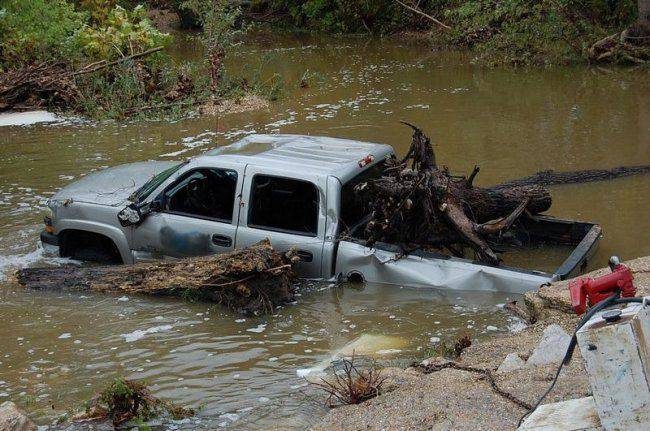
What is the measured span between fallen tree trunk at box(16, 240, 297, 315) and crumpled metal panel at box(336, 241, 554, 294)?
0.60 metres

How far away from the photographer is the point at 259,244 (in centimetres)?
833

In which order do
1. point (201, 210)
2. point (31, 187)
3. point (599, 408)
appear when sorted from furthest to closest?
point (31, 187)
point (201, 210)
point (599, 408)

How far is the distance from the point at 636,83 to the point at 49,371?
48.9 feet

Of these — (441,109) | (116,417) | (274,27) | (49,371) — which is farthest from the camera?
(274,27)

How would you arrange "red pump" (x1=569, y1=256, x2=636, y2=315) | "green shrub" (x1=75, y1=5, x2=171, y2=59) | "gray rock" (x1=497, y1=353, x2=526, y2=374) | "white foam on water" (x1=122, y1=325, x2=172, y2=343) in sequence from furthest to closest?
"green shrub" (x1=75, y1=5, x2=171, y2=59) → "white foam on water" (x1=122, y1=325, x2=172, y2=343) → "gray rock" (x1=497, y1=353, x2=526, y2=374) → "red pump" (x1=569, y1=256, x2=636, y2=315)

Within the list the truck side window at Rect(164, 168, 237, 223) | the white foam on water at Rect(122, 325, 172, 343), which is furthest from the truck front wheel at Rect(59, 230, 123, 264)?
the white foam on water at Rect(122, 325, 172, 343)

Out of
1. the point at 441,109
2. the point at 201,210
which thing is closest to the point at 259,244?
the point at 201,210

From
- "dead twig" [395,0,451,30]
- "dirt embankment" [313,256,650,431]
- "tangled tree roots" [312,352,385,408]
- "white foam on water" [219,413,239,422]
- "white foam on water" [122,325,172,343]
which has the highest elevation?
"dead twig" [395,0,451,30]

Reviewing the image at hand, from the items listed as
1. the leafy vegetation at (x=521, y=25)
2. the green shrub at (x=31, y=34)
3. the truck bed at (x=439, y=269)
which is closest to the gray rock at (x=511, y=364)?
the truck bed at (x=439, y=269)

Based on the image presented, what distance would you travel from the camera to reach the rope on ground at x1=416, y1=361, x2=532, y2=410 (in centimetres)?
556

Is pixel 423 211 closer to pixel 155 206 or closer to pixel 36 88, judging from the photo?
pixel 155 206

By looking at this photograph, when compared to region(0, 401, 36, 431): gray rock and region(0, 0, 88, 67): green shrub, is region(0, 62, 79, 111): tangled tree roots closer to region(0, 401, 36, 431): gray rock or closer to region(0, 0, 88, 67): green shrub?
region(0, 0, 88, 67): green shrub

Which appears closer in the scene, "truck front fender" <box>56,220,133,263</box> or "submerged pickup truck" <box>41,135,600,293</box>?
"submerged pickup truck" <box>41,135,600,293</box>

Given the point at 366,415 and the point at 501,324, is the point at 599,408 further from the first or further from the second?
the point at 501,324
